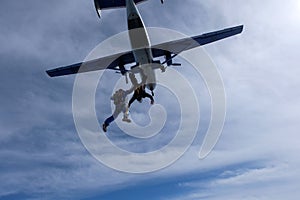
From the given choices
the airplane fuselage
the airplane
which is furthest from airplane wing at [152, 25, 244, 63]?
the airplane fuselage

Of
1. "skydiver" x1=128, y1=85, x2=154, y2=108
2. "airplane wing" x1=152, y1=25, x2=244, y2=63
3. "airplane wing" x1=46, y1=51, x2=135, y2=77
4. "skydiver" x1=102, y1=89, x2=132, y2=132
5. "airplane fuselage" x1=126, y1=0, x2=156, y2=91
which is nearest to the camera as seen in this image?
"skydiver" x1=102, y1=89, x2=132, y2=132

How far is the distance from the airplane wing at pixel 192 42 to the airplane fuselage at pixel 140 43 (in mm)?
3400

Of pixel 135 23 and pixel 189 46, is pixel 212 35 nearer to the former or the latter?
pixel 189 46

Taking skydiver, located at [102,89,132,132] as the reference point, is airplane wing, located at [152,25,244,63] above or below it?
above

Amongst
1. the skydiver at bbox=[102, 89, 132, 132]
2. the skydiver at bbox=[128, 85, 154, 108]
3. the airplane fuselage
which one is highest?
the airplane fuselage

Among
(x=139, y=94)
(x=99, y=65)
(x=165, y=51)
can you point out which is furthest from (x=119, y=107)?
(x=99, y=65)

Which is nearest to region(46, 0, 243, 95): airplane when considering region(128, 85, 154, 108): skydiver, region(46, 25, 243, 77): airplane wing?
region(46, 25, 243, 77): airplane wing

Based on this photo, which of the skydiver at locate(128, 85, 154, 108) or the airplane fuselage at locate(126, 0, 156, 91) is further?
the airplane fuselage at locate(126, 0, 156, 91)

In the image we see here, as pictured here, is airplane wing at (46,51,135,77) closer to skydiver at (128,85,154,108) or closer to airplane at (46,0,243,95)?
airplane at (46,0,243,95)

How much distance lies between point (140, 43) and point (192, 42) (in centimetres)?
768

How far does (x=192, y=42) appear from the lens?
50.3 m

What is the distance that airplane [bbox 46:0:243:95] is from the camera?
156ft

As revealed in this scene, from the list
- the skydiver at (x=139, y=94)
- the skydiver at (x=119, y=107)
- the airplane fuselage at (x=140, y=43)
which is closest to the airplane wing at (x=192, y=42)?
the airplane fuselage at (x=140, y=43)

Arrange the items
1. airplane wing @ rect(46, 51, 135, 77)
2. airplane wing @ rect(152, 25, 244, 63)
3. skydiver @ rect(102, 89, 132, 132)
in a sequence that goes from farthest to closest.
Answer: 1. airplane wing @ rect(46, 51, 135, 77)
2. airplane wing @ rect(152, 25, 244, 63)
3. skydiver @ rect(102, 89, 132, 132)
